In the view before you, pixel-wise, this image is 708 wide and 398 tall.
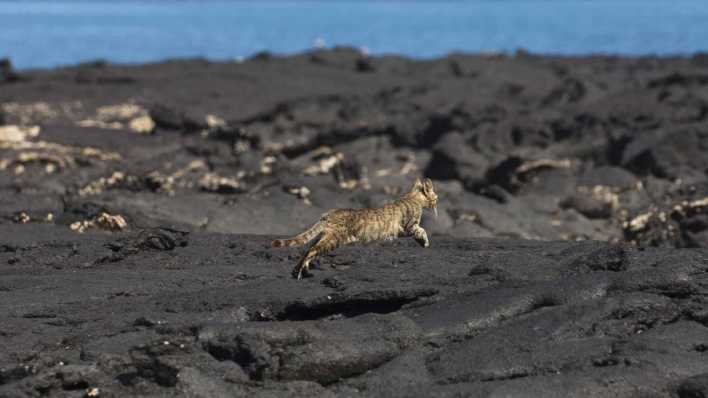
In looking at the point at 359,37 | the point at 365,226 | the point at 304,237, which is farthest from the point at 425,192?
the point at 359,37

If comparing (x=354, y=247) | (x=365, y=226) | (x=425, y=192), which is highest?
(x=425, y=192)

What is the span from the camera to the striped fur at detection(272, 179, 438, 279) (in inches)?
472

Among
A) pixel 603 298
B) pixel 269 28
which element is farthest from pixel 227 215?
pixel 269 28

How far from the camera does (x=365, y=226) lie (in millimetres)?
12992

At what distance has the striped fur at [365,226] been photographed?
472 inches

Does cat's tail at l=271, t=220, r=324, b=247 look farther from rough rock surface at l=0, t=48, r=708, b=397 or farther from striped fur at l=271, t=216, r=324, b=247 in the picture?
rough rock surface at l=0, t=48, r=708, b=397

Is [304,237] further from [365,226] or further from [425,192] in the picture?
[425,192]

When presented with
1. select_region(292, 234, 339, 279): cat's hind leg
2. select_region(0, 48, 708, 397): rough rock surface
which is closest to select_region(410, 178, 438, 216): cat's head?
select_region(0, 48, 708, 397): rough rock surface

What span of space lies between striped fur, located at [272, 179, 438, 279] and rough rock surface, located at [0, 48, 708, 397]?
22cm

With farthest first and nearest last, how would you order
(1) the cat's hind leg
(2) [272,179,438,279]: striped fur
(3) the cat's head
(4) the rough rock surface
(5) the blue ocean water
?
(5) the blue ocean water, (3) the cat's head, (2) [272,179,438,279]: striped fur, (1) the cat's hind leg, (4) the rough rock surface

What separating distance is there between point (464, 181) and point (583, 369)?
16910 millimetres

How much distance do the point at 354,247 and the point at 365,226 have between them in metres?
0.61

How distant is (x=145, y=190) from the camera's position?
70.5 feet

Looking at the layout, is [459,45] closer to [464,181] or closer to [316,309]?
[464,181]
